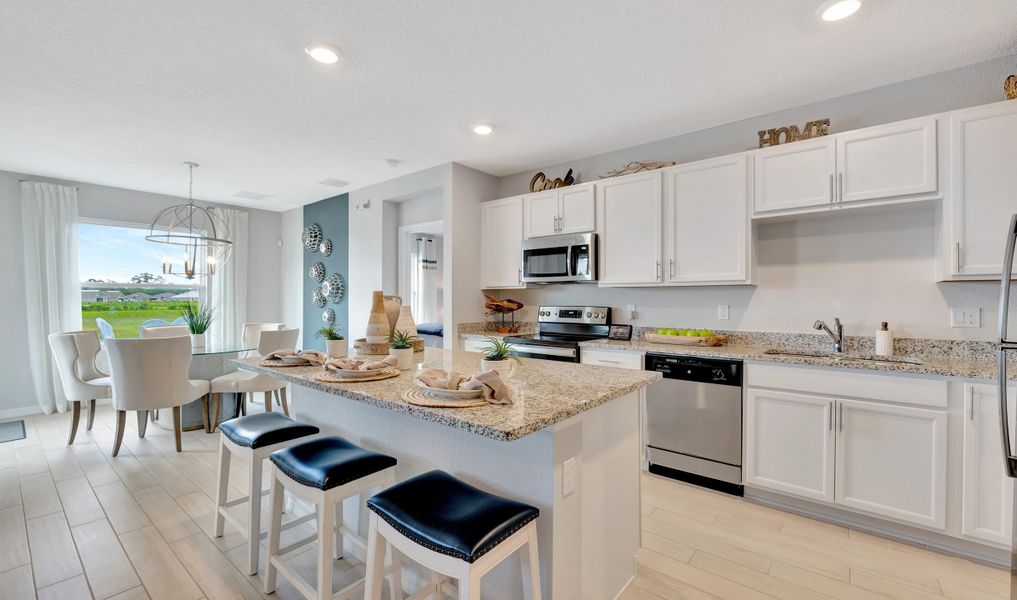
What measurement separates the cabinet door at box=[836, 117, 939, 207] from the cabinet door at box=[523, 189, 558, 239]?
6.72ft

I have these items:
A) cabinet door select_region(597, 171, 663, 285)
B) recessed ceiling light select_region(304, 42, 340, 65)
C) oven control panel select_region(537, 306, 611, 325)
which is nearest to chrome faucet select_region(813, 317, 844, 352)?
cabinet door select_region(597, 171, 663, 285)

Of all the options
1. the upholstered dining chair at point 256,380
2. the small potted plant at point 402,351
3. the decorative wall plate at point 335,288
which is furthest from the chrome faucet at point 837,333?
the decorative wall plate at point 335,288

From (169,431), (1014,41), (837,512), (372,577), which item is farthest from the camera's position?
(169,431)

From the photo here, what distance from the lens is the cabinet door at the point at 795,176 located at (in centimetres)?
265

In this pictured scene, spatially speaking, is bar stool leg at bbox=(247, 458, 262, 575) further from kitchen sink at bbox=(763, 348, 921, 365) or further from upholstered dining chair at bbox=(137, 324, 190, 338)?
upholstered dining chair at bbox=(137, 324, 190, 338)

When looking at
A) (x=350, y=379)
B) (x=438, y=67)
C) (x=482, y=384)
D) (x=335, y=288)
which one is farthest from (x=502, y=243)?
(x=482, y=384)

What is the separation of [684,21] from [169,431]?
5.12 m

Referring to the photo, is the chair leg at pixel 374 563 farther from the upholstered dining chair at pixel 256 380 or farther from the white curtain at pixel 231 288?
the white curtain at pixel 231 288

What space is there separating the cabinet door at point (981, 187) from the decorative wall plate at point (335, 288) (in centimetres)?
547

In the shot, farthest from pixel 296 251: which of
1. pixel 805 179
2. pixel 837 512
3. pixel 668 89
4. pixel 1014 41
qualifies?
pixel 1014 41

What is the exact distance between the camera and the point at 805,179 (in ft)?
8.94

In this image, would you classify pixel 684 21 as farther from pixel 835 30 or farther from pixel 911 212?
pixel 911 212

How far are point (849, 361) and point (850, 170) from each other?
1.11 meters

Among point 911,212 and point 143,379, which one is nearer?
point 911,212
